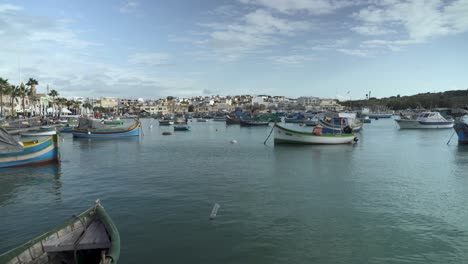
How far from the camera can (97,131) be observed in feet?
197

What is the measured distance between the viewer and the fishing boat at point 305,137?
45156mm

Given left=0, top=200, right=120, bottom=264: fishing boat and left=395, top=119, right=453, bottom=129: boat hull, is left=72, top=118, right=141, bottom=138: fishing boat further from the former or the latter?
left=395, top=119, right=453, bottom=129: boat hull

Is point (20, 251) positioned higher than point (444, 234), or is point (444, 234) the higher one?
point (20, 251)

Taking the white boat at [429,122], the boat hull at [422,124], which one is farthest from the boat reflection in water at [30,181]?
the white boat at [429,122]

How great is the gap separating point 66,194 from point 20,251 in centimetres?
1187

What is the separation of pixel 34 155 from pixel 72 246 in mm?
Result: 23524

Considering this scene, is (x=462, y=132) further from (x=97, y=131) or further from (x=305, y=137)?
(x=97, y=131)

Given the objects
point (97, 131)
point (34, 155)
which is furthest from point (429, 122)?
point (34, 155)

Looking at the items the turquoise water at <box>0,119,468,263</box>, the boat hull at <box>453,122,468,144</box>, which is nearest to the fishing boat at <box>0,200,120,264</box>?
the turquoise water at <box>0,119,468,263</box>

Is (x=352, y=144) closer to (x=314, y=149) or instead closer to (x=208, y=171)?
(x=314, y=149)

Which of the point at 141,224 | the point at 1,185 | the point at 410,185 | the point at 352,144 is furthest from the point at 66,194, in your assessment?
the point at 352,144

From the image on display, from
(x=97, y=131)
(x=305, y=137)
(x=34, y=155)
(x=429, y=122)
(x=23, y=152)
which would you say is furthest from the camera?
(x=429, y=122)

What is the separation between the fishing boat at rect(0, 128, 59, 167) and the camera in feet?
83.9

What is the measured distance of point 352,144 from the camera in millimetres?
47938
